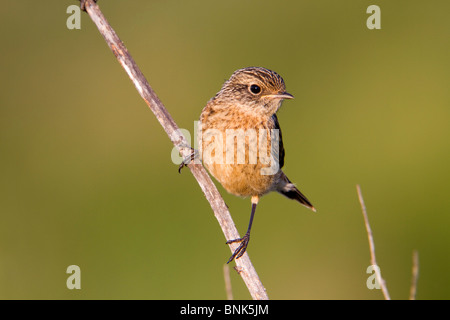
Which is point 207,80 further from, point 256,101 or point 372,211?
point 256,101

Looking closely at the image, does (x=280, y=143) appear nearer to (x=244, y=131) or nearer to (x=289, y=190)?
(x=244, y=131)

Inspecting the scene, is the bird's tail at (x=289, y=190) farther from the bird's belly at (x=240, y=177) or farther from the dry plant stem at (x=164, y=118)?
the dry plant stem at (x=164, y=118)

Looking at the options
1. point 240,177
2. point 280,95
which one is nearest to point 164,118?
point 240,177

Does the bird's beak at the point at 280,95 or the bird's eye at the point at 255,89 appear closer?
the bird's beak at the point at 280,95

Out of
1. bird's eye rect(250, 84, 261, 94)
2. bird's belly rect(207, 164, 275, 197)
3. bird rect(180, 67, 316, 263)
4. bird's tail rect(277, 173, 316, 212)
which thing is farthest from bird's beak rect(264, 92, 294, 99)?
bird's tail rect(277, 173, 316, 212)

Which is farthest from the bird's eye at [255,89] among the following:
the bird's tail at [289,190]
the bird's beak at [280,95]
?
the bird's tail at [289,190]

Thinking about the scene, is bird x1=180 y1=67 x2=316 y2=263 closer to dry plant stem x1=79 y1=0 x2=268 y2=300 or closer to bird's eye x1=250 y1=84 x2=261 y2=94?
bird's eye x1=250 y1=84 x2=261 y2=94
